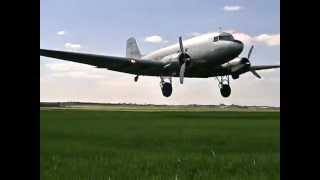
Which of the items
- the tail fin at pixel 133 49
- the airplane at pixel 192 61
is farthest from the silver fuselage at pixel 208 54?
the tail fin at pixel 133 49

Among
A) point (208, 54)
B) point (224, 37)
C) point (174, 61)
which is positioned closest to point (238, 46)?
point (224, 37)

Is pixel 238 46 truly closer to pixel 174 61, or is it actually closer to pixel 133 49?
pixel 174 61

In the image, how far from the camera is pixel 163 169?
3854mm

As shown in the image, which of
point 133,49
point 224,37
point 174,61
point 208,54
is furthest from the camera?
point 133,49

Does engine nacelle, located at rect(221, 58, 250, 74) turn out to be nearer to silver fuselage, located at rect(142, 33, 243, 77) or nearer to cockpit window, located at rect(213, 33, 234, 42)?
silver fuselage, located at rect(142, 33, 243, 77)

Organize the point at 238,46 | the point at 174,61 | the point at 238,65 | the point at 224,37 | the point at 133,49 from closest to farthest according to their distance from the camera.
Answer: the point at 238,46
the point at 224,37
the point at 174,61
the point at 238,65
the point at 133,49

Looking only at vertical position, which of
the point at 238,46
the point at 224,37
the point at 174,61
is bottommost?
the point at 174,61

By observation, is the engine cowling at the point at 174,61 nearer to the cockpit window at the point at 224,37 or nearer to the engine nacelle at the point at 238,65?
the cockpit window at the point at 224,37

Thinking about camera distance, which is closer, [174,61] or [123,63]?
[123,63]

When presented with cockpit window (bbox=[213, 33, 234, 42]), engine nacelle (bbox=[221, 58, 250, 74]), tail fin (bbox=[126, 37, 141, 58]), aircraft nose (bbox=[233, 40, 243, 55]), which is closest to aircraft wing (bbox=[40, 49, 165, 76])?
cockpit window (bbox=[213, 33, 234, 42])
